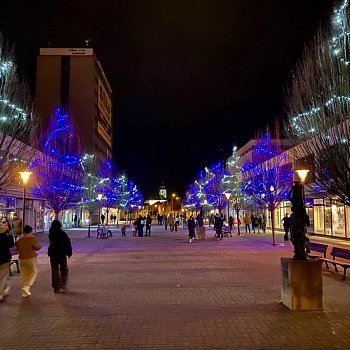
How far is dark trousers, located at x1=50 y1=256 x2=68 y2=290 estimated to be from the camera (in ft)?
37.6

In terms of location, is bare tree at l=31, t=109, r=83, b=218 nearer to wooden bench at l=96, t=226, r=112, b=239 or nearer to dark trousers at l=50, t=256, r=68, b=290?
wooden bench at l=96, t=226, r=112, b=239

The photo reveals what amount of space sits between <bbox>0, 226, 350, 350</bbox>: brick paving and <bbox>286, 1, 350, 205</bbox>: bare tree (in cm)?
355

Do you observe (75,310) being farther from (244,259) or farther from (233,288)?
(244,259)

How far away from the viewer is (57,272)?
11.5 metres

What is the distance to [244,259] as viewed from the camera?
19.0 m

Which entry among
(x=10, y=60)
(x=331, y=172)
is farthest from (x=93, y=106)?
(x=331, y=172)

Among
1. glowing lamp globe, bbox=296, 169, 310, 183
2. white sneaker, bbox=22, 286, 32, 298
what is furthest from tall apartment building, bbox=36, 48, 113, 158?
white sneaker, bbox=22, 286, 32, 298

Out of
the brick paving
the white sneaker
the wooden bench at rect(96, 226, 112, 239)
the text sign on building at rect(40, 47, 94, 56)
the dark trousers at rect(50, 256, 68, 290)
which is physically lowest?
the brick paving

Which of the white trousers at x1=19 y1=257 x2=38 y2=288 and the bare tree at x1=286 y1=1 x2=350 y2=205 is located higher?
the bare tree at x1=286 y1=1 x2=350 y2=205

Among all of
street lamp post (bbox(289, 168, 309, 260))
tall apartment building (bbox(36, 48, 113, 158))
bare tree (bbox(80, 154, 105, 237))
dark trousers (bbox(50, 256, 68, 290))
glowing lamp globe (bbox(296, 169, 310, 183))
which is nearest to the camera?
street lamp post (bbox(289, 168, 309, 260))

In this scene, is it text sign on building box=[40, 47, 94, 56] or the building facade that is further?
text sign on building box=[40, 47, 94, 56]

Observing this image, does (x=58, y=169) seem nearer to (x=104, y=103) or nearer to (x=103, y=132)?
(x=103, y=132)

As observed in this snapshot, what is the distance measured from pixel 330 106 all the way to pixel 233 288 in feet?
26.2

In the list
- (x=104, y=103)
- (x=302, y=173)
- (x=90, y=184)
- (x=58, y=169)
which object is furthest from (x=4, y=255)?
(x=104, y=103)
